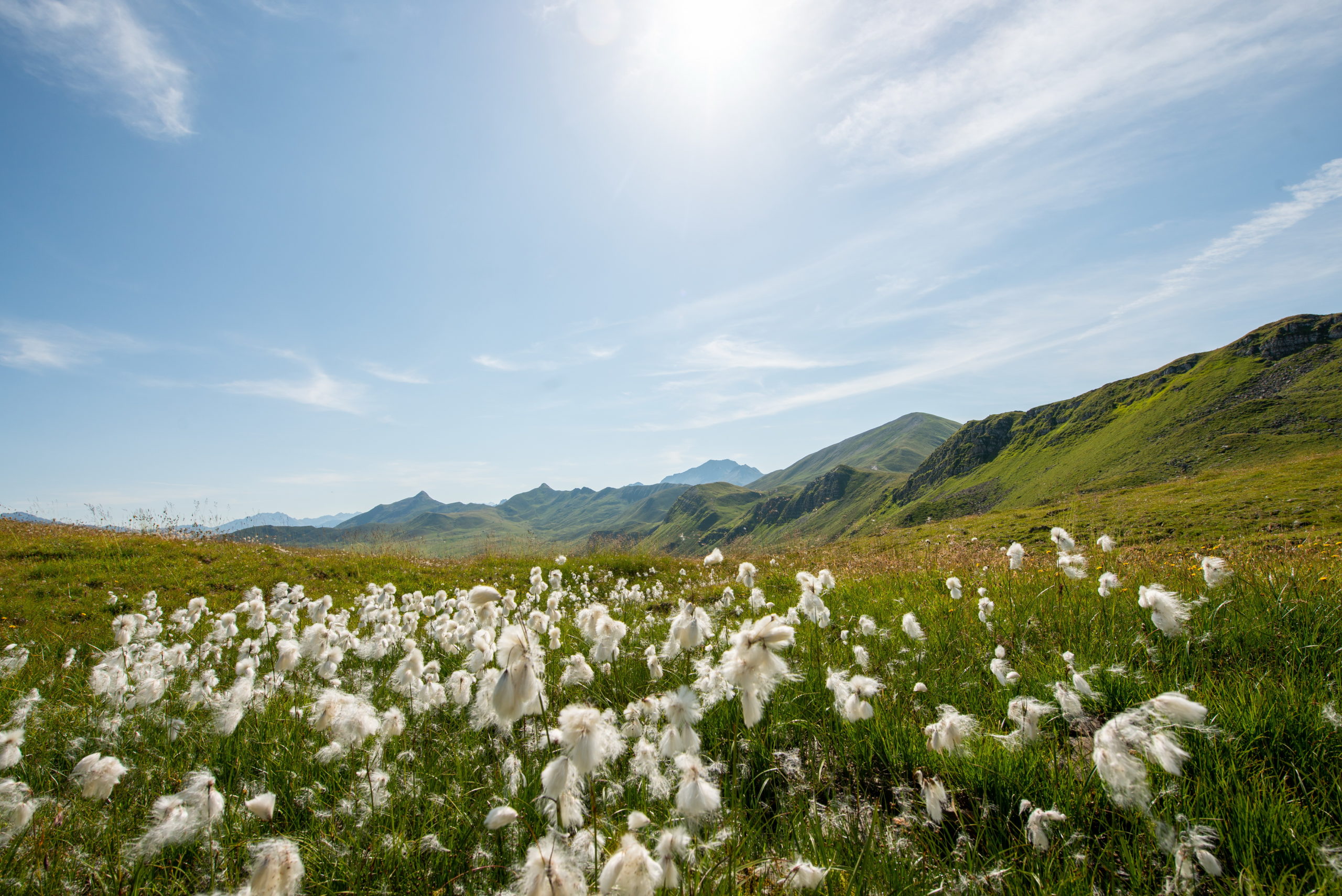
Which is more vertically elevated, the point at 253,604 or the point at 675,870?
the point at 253,604

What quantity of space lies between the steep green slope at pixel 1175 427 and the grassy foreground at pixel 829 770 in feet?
218

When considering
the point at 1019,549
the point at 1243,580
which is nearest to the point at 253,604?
the point at 1019,549

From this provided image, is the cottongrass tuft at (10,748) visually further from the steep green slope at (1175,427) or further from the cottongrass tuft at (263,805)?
the steep green slope at (1175,427)

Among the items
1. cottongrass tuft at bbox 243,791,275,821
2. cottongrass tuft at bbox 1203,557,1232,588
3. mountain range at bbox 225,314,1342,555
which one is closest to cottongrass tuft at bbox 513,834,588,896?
cottongrass tuft at bbox 243,791,275,821

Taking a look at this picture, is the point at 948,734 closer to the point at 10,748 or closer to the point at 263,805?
the point at 263,805

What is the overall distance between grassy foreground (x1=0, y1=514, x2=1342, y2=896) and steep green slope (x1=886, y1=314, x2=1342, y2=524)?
66.3 metres

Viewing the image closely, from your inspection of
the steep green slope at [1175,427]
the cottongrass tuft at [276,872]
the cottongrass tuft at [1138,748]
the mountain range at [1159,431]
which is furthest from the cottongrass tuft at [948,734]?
the steep green slope at [1175,427]

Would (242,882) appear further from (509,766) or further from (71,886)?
(509,766)

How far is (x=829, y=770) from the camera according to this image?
3.59 m

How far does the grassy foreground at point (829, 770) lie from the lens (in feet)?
8.16

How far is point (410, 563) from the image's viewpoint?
717 inches

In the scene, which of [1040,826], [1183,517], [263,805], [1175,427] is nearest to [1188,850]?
[1040,826]

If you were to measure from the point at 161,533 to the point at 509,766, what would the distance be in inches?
969

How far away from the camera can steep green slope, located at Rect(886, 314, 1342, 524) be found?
3263 inches
